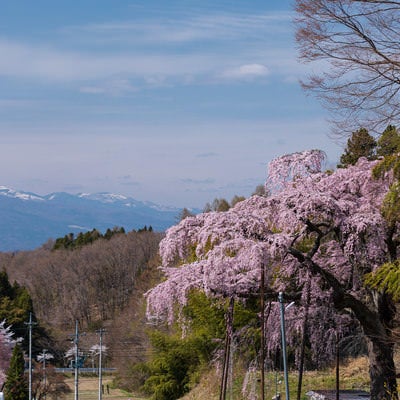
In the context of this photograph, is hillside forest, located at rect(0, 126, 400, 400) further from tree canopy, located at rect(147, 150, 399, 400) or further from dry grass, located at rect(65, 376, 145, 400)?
dry grass, located at rect(65, 376, 145, 400)

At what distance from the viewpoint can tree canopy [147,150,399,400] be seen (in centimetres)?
1748

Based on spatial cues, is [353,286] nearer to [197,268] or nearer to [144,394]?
[197,268]

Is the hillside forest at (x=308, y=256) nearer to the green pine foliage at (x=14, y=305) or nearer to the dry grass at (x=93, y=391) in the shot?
the dry grass at (x=93, y=391)

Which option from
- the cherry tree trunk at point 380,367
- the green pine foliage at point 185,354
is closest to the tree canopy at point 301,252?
the cherry tree trunk at point 380,367

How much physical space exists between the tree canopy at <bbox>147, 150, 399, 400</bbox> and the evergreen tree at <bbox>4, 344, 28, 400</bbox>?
22.2m

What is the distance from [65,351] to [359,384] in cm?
4972

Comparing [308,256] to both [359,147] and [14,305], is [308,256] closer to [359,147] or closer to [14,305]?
[359,147]

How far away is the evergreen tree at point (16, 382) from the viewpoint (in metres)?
38.7

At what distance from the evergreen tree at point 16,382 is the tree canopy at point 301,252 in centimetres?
2219

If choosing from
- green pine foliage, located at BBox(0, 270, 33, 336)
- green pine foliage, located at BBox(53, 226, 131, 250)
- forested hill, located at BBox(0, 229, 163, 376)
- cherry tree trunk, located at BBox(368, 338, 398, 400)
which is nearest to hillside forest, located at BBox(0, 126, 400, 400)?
cherry tree trunk, located at BBox(368, 338, 398, 400)

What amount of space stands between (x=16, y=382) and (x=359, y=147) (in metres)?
22.1

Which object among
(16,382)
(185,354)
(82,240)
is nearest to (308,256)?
(185,354)

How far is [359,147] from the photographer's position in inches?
995

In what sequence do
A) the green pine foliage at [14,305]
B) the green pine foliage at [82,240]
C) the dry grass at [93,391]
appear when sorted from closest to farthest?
the dry grass at [93,391] → the green pine foliage at [14,305] → the green pine foliage at [82,240]
